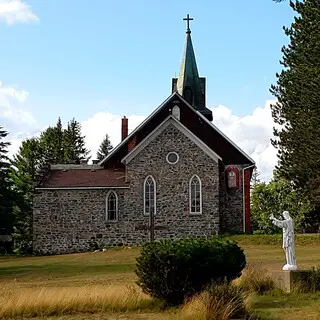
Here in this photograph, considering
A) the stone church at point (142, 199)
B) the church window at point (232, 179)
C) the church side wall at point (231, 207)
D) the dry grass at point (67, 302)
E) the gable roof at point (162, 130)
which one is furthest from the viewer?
the church window at point (232, 179)

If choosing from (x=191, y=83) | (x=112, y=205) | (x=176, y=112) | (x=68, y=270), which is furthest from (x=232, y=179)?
(x=68, y=270)

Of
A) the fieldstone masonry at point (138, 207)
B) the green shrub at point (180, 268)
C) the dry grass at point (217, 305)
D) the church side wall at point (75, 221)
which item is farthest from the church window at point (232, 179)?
the dry grass at point (217, 305)

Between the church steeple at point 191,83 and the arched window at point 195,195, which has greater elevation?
the church steeple at point 191,83

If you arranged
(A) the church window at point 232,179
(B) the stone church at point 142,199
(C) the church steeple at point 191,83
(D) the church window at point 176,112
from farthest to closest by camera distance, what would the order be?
(C) the church steeple at point 191,83 → (D) the church window at point 176,112 → (A) the church window at point 232,179 → (B) the stone church at point 142,199

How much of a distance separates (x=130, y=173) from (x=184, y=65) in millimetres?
13864

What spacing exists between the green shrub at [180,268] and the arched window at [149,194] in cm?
2469

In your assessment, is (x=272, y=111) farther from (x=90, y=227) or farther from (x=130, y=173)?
(x=90, y=227)

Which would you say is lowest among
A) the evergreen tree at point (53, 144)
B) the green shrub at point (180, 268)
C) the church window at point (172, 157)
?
the green shrub at point (180, 268)

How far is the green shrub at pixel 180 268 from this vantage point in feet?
41.0

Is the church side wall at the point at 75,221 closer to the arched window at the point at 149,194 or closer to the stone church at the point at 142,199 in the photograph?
Answer: the stone church at the point at 142,199

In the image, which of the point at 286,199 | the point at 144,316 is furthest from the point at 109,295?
the point at 286,199

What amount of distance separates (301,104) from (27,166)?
45972 millimetres

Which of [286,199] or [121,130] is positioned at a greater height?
[121,130]

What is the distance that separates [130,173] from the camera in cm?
3816
